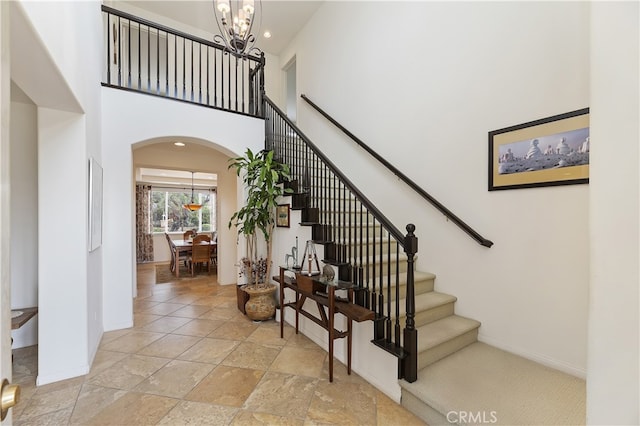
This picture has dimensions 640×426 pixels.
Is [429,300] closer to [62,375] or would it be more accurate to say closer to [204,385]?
[204,385]

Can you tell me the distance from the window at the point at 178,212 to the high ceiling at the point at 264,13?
561 centimetres

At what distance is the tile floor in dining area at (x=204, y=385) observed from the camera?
1.94m

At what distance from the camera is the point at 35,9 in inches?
54.6

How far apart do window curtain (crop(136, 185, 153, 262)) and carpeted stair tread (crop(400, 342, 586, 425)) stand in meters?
9.27

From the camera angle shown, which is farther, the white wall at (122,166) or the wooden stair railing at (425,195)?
the white wall at (122,166)

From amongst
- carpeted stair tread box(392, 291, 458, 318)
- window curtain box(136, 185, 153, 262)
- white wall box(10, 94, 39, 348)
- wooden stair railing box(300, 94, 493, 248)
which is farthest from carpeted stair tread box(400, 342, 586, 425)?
window curtain box(136, 185, 153, 262)

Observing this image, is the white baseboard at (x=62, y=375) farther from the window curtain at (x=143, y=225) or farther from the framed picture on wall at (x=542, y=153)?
the window curtain at (x=143, y=225)

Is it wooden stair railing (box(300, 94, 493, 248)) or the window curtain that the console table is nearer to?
wooden stair railing (box(300, 94, 493, 248))

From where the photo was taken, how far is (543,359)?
226 centimetres

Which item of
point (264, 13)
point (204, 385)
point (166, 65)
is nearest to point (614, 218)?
point (204, 385)

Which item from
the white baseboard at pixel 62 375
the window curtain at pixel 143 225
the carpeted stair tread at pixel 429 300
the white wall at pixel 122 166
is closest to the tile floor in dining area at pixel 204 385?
the white baseboard at pixel 62 375

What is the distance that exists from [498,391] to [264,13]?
6.45 m

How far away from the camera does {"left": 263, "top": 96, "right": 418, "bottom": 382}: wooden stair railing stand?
2047 millimetres

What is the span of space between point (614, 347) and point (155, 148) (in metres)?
6.52
